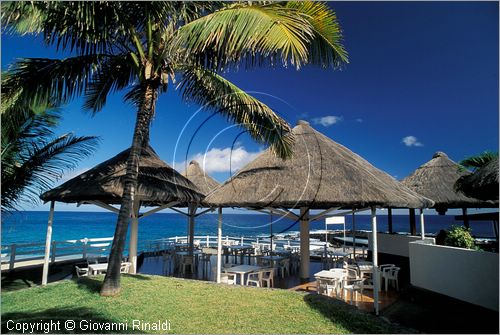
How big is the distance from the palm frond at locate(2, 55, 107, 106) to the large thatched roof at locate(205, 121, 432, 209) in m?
4.40

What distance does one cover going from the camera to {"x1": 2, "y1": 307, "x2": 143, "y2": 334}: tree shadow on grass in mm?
4914

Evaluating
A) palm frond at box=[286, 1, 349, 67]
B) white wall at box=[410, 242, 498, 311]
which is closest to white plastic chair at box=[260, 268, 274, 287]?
white wall at box=[410, 242, 498, 311]

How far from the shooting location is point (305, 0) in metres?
5.87

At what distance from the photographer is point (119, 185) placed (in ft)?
31.2

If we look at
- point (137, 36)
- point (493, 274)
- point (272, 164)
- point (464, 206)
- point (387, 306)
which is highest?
point (137, 36)

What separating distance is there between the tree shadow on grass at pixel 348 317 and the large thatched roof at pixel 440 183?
8765mm

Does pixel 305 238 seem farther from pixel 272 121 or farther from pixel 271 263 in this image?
pixel 272 121

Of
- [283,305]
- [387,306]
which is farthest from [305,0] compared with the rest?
[387,306]

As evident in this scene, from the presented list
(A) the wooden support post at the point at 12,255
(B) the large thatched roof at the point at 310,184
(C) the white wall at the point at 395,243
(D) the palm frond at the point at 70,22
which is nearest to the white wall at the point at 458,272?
(B) the large thatched roof at the point at 310,184

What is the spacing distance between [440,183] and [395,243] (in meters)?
4.12

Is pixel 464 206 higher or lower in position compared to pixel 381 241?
higher

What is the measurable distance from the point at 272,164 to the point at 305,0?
196 inches

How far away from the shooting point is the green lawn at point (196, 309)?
5.31 meters

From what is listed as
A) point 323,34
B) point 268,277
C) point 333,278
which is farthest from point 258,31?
point 268,277
